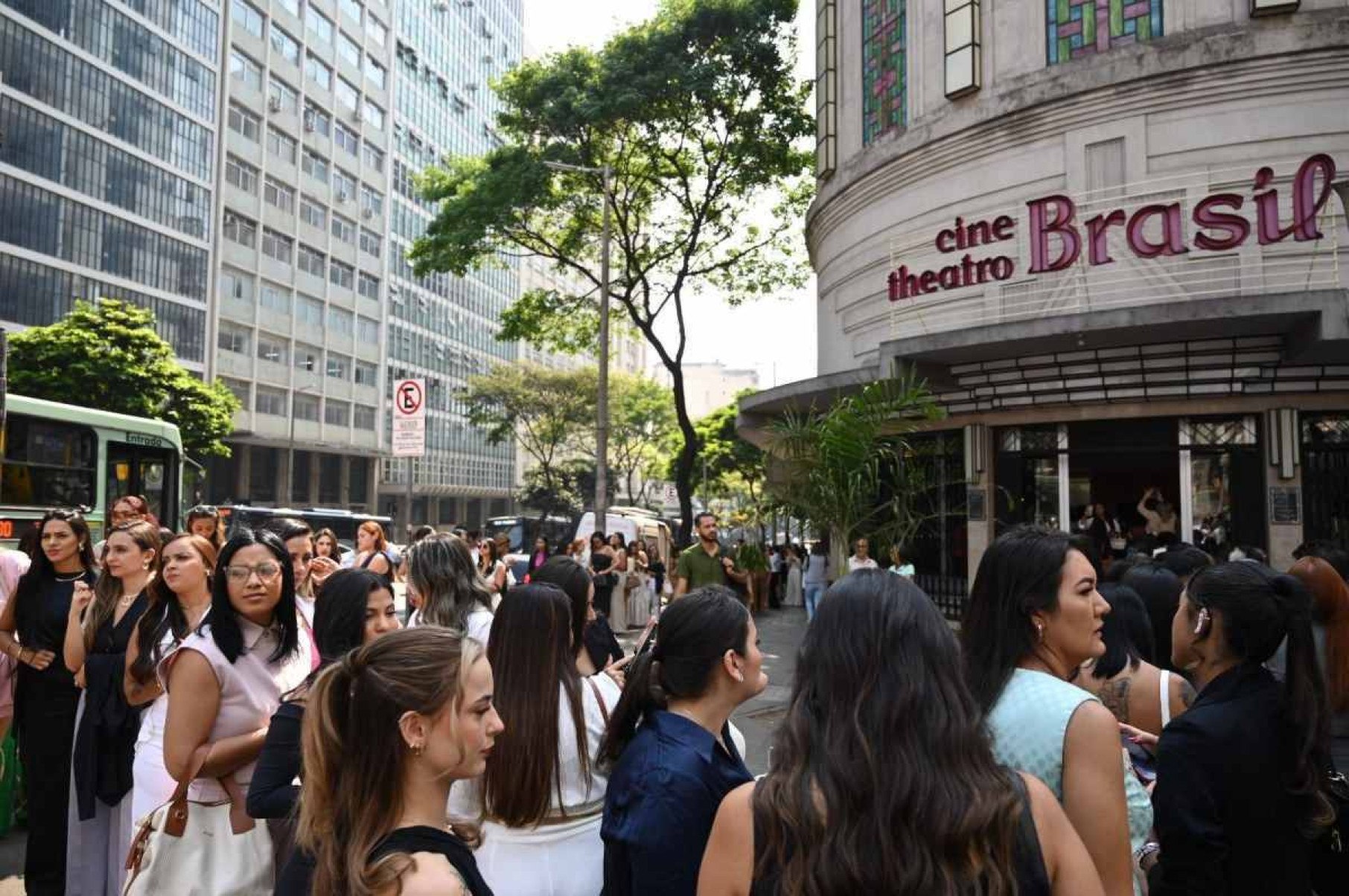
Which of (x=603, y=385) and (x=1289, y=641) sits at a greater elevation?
(x=603, y=385)

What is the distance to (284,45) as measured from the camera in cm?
4812

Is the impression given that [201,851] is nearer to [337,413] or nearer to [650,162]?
[650,162]

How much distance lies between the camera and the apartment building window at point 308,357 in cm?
4988

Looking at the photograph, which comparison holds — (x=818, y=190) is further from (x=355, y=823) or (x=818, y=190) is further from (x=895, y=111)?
(x=355, y=823)

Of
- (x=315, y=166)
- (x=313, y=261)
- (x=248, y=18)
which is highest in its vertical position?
(x=248, y=18)

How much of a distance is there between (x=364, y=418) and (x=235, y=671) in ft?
179

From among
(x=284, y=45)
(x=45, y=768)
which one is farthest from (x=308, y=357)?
(x=45, y=768)

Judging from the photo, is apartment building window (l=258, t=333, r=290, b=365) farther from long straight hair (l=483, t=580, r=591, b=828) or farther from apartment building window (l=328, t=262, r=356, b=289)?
long straight hair (l=483, t=580, r=591, b=828)

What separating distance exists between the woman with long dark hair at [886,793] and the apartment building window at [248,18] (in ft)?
168

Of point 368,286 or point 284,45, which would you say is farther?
point 368,286

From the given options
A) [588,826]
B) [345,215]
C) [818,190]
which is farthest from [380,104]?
[588,826]

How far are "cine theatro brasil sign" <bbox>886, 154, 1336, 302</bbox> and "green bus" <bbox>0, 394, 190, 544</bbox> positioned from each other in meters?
11.8

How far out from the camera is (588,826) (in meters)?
2.88

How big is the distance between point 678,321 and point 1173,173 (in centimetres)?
1266
